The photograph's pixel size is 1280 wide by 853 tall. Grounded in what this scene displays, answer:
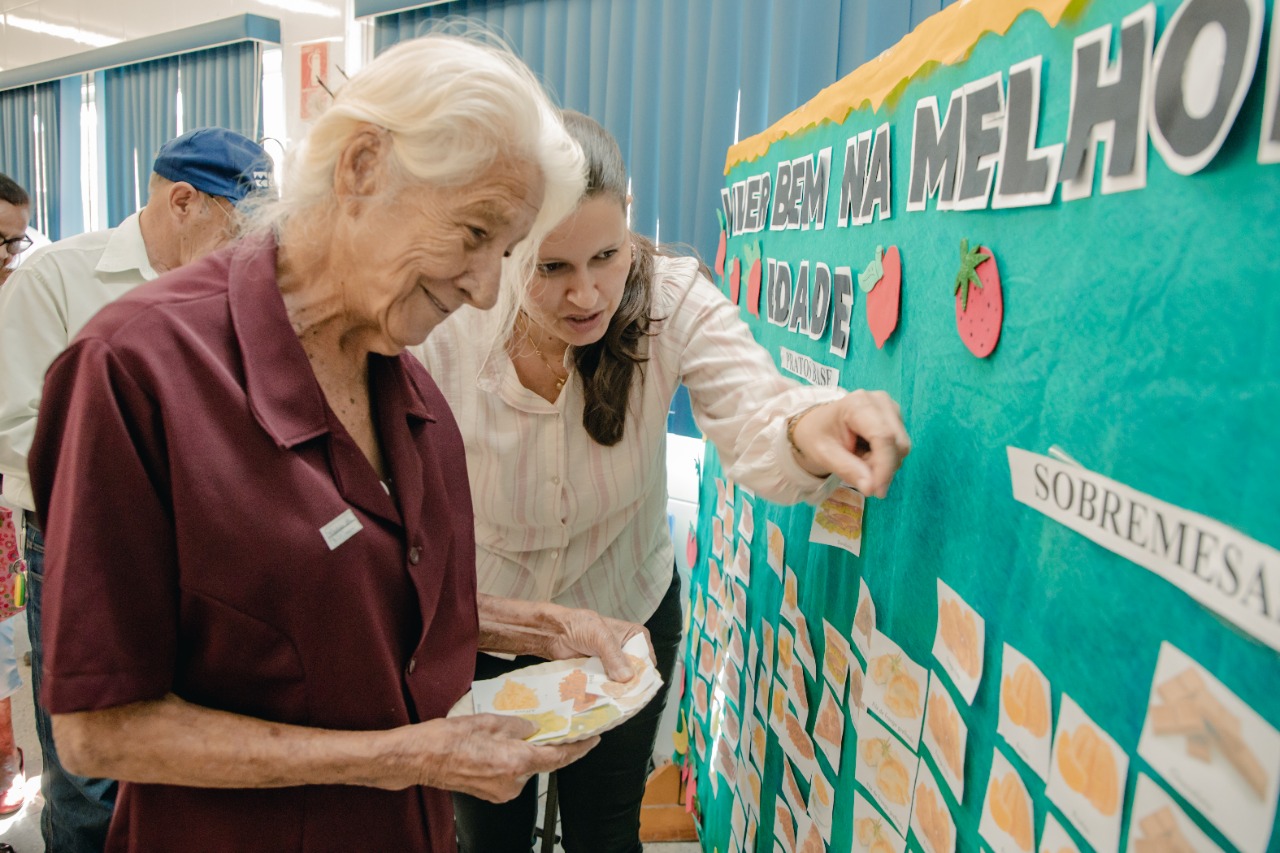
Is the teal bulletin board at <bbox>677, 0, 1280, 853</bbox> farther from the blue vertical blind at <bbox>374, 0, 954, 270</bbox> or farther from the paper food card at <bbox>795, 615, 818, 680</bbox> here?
the blue vertical blind at <bbox>374, 0, 954, 270</bbox>

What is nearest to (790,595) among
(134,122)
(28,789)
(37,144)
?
(28,789)

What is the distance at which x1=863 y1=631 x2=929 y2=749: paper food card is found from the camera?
1007mm

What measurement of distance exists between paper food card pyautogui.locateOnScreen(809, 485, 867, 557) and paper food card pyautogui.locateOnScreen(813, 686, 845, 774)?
0.80 feet

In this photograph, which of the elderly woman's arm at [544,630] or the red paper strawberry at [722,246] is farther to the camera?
the red paper strawberry at [722,246]

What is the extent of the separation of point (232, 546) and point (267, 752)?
22 centimetres

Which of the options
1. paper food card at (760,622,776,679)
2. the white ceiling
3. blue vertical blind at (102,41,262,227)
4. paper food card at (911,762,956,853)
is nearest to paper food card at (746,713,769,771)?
paper food card at (760,622,776,679)

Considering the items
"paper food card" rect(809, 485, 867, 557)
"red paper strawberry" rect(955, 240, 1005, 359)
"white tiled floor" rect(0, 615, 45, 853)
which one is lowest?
"white tiled floor" rect(0, 615, 45, 853)

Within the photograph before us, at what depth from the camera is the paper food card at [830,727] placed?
1.26 meters

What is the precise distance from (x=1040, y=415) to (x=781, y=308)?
3.23 ft

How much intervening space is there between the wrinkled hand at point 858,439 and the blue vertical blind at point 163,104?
468cm

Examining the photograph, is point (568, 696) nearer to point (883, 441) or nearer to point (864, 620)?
point (864, 620)

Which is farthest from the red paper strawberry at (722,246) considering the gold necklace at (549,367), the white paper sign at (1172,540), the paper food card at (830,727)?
the white paper sign at (1172,540)

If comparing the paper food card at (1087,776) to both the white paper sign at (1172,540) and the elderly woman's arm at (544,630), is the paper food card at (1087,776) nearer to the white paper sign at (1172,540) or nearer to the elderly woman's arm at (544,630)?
the white paper sign at (1172,540)

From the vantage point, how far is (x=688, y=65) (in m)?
3.08
